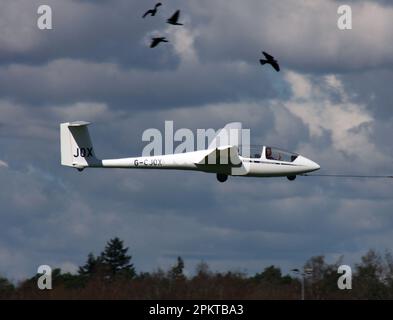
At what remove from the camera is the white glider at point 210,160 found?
61.9 metres

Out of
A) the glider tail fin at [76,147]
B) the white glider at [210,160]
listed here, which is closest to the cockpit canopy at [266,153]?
the white glider at [210,160]

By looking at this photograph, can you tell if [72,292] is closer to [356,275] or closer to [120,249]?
[356,275]

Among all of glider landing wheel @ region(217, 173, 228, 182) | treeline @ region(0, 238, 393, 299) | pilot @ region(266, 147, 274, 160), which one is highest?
pilot @ region(266, 147, 274, 160)

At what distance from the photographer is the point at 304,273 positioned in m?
54.5

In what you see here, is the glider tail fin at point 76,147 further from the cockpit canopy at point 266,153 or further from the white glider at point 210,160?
the cockpit canopy at point 266,153

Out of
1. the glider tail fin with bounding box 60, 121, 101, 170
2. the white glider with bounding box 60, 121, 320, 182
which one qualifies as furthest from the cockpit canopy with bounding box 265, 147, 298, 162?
the glider tail fin with bounding box 60, 121, 101, 170

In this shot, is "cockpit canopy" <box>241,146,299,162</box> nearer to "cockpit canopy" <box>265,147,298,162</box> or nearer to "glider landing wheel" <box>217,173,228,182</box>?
"cockpit canopy" <box>265,147,298,162</box>

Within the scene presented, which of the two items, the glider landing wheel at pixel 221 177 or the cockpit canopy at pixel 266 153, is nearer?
the cockpit canopy at pixel 266 153

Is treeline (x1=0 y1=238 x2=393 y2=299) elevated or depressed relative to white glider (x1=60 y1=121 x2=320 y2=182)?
depressed

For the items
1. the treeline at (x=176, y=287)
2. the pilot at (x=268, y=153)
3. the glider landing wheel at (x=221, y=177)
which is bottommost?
the treeline at (x=176, y=287)

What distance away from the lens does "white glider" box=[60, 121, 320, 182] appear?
61.9 meters

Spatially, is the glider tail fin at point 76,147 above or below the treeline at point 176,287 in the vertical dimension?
above

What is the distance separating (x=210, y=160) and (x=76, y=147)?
20.4 feet
